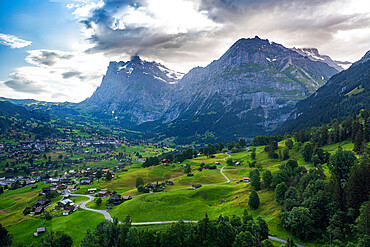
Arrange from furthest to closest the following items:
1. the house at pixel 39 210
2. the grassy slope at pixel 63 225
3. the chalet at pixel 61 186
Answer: the chalet at pixel 61 186 < the house at pixel 39 210 < the grassy slope at pixel 63 225

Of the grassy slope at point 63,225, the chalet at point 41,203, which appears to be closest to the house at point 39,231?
the grassy slope at point 63,225

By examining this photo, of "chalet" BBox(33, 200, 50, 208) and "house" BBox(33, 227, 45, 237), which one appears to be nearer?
"house" BBox(33, 227, 45, 237)

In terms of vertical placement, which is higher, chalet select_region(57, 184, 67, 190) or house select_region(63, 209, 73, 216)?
house select_region(63, 209, 73, 216)

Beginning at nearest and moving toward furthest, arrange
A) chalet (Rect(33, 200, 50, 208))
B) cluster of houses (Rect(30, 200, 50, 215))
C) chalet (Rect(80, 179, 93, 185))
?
1. cluster of houses (Rect(30, 200, 50, 215))
2. chalet (Rect(33, 200, 50, 208))
3. chalet (Rect(80, 179, 93, 185))

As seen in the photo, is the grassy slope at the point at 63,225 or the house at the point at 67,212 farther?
the house at the point at 67,212

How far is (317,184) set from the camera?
195 ft

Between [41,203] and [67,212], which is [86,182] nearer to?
[41,203]

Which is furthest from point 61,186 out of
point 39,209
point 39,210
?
point 39,210

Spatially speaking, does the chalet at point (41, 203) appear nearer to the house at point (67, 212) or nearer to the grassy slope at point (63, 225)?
the grassy slope at point (63, 225)

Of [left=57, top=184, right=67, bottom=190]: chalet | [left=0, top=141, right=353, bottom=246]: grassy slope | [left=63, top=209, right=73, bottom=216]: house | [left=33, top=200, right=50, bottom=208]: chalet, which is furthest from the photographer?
[left=57, top=184, right=67, bottom=190]: chalet

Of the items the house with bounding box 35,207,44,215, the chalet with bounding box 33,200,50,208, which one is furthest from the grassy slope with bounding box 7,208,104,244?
the chalet with bounding box 33,200,50,208

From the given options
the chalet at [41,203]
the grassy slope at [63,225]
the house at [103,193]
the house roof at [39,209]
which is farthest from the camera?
the house at [103,193]

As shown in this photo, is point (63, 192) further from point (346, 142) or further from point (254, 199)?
point (346, 142)

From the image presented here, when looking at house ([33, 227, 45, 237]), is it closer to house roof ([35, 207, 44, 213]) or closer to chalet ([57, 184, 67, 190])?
house roof ([35, 207, 44, 213])
